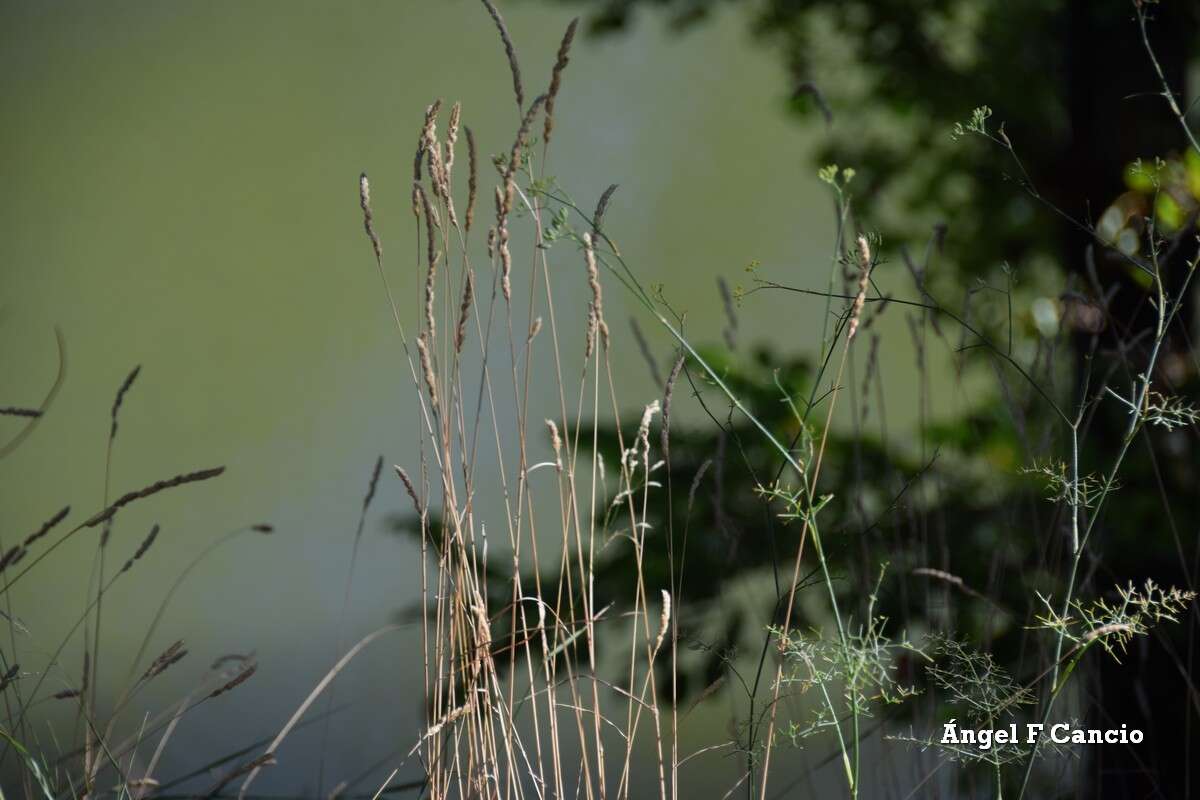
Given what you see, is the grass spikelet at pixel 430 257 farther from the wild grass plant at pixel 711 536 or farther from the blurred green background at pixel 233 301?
the blurred green background at pixel 233 301

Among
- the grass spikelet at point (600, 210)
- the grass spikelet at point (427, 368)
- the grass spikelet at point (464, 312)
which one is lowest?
the grass spikelet at point (427, 368)

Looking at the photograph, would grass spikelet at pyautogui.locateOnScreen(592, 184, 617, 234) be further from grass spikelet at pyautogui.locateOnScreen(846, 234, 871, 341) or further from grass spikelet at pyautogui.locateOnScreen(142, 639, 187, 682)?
grass spikelet at pyautogui.locateOnScreen(142, 639, 187, 682)

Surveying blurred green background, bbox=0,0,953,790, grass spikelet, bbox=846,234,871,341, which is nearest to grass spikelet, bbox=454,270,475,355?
grass spikelet, bbox=846,234,871,341

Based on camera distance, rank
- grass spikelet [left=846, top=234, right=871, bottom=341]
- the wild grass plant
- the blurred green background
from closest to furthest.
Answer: grass spikelet [left=846, top=234, right=871, bottom=341], the wild grass plant, the blurred green background

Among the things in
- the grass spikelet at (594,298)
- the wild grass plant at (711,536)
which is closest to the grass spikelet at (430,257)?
the wild grass plant at (711,536)

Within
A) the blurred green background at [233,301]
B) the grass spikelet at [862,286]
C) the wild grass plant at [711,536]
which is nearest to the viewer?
the grass spikelet at [862,286]

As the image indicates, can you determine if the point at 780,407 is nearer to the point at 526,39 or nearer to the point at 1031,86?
the point at 1031,86

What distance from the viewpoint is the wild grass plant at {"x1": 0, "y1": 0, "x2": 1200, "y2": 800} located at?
774mm

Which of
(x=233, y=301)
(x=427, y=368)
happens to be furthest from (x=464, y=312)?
(x=233, y=301)

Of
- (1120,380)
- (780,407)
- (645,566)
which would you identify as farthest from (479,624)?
(1120,380)

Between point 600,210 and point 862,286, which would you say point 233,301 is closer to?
point 600,210

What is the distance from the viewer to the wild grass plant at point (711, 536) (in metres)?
0.77

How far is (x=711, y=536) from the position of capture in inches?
69.3

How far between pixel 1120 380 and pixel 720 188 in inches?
65.0
